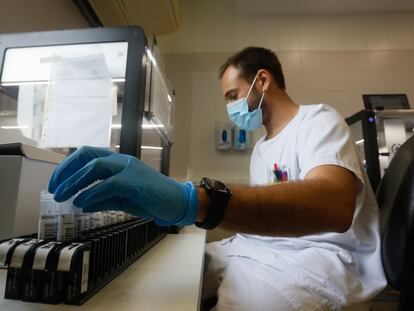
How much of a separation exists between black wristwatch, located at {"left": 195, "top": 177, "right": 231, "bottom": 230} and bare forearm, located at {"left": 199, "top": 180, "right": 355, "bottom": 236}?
0.03ft

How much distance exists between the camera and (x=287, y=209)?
53 cm

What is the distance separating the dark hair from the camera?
4.04 ft

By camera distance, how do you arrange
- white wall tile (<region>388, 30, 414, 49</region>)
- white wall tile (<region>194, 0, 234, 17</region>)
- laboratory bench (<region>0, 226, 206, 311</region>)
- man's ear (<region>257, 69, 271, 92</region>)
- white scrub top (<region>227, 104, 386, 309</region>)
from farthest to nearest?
white wall tile (<region>194, 0, 234, 17</region>) → white wall tile (<region>388, 30, 414, 49</region>) → man's ear (<region>257, 69, 271, 92</region>) → white scrub top (<region>227, 104, 386, 309</region>) → laboratory bench (<region>0, 226, 206, 311</region>)

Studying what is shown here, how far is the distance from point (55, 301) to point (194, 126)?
6.28ft

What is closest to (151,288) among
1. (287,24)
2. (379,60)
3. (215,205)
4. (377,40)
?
(215,205)

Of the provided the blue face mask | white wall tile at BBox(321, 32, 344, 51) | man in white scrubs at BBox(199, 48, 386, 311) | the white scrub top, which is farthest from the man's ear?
white wall tile at BBox(321, 32, 344, 51)

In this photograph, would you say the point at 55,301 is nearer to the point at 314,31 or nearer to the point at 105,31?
the point at 105,31

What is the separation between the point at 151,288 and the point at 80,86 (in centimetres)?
61

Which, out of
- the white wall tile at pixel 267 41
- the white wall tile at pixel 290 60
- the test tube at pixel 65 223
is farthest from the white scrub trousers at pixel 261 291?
the white wall tile at pixel 267 41

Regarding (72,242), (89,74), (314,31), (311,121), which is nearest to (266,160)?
(311,121)

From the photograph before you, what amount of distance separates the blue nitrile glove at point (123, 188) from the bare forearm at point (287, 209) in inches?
1.8

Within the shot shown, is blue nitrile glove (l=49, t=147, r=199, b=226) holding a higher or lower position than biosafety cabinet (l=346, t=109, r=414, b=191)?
lower

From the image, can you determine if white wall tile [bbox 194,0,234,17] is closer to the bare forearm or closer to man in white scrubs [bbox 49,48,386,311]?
man in white scrubs [bbox 49,48,386,311]

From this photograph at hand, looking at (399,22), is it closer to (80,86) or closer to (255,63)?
(255,63)
